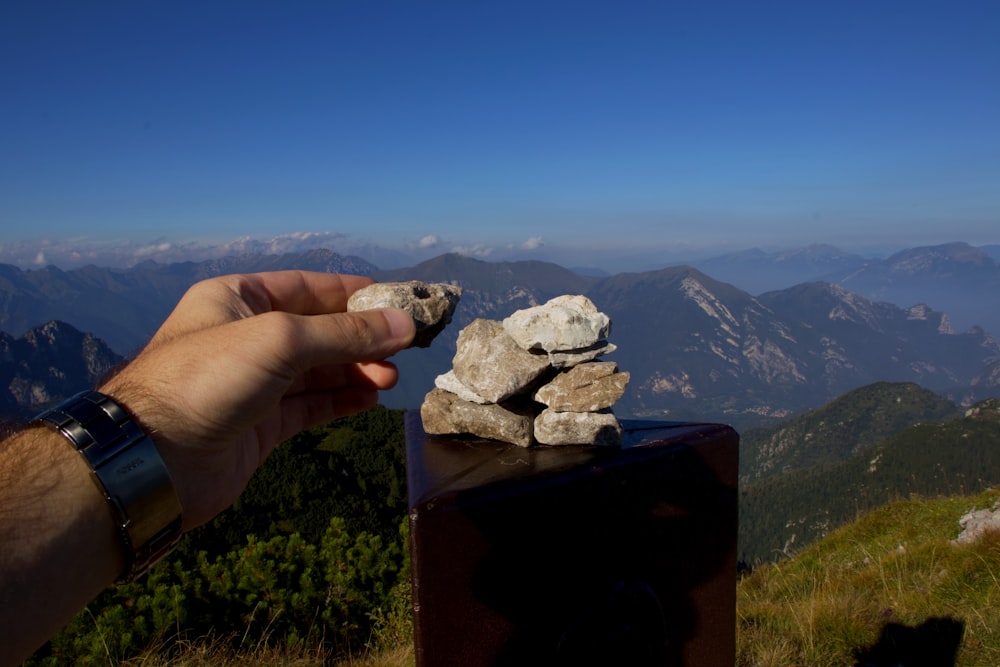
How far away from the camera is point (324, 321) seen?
2.40 m

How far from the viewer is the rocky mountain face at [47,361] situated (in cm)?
7931

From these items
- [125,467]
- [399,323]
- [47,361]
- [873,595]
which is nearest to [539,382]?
[399,323]

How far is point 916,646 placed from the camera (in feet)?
17.0

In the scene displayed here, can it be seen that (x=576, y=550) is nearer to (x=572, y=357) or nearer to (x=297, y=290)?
(x=572, y=357)

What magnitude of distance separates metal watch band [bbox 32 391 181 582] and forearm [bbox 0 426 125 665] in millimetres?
35

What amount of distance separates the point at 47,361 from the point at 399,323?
102m

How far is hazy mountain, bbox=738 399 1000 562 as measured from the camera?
45156 mm

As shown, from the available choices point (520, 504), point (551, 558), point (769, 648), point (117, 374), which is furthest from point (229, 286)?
point (769, 648)

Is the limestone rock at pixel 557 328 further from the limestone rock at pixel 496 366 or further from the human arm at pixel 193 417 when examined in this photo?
the human arm at pixel 193 417

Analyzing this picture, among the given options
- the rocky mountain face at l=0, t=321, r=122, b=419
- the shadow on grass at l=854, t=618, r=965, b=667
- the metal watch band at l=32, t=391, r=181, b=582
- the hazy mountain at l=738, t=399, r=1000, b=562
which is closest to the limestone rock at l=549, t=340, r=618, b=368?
the metal watch band at l=32, t=391, r=181, b=582

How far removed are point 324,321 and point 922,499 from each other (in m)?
10.7

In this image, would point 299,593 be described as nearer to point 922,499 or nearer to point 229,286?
point 229,286

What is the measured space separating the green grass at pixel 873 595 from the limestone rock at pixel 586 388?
3035mm

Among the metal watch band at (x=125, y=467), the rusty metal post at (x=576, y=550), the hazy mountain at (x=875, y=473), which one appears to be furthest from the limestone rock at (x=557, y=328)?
the hazy mountain at (x=875, y=473)
